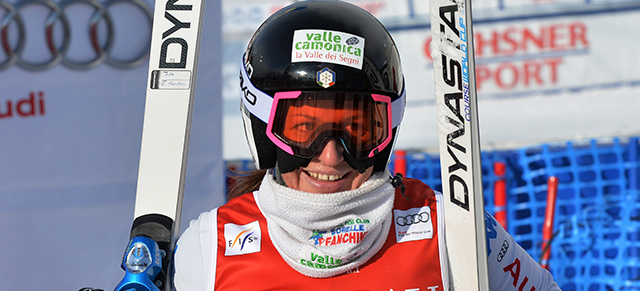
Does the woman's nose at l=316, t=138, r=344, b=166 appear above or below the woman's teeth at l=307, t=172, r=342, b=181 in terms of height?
above

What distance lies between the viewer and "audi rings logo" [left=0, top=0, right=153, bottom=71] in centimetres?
273

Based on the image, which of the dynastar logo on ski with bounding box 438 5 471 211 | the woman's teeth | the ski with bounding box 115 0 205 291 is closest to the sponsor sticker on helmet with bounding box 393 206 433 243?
the dynastar logo on ski with bounding box 438 5 471 211

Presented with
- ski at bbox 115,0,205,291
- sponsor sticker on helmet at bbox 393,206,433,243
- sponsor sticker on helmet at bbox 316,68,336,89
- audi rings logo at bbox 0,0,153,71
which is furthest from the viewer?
Answer: audi rings logo at bbox 0,0,153,71

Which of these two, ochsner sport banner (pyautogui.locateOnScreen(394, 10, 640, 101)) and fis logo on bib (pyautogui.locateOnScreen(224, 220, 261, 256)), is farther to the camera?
ochsner sport banner (pyautogui.locateOnScreen(394, 10, 640, 101))

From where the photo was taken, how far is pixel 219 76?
304 centimetres

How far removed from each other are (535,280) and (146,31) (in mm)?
2116

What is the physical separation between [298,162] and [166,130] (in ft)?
1.58

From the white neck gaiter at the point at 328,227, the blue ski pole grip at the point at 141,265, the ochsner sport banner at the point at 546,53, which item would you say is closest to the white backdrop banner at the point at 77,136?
the blue ski pole grip at the point at 141,265

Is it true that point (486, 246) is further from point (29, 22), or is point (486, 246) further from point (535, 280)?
point (29, 22)

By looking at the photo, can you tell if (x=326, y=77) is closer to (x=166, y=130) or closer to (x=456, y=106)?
(x=456, y=106)

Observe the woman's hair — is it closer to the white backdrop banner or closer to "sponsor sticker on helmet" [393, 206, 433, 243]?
"sponsor sticker on helmet" [393, 206, 433, 243]

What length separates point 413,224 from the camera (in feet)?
5.26

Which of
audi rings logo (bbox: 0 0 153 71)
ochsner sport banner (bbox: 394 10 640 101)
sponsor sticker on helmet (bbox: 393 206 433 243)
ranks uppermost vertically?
ochsner sport banner (bbox: 394 10 640 101)

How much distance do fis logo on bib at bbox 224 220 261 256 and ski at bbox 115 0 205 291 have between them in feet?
0.62
